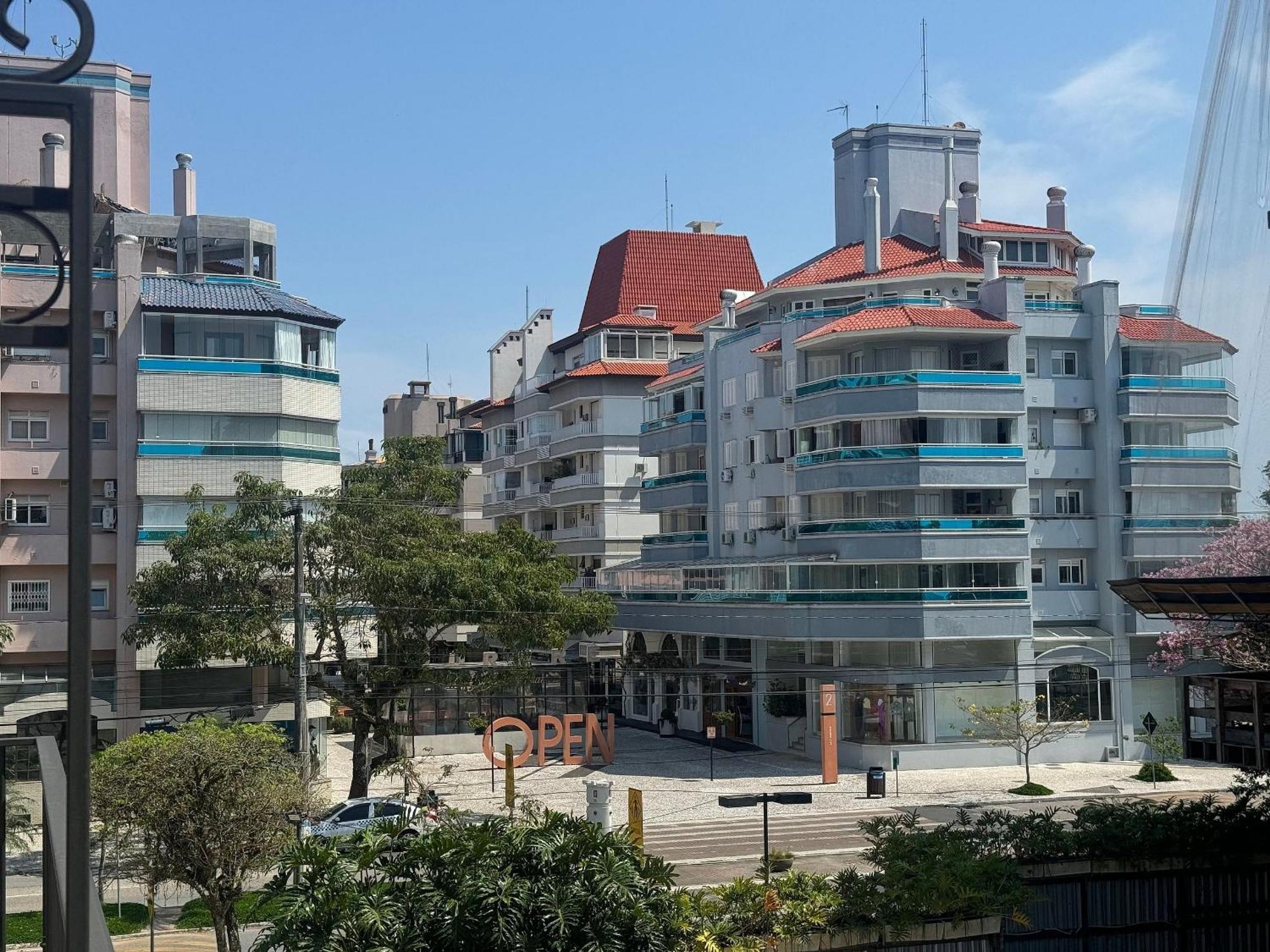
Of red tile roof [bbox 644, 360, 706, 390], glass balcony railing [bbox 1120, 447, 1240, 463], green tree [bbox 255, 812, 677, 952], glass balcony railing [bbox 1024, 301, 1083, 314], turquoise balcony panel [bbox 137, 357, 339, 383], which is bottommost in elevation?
green tree [bbox 255, 812, 677, 952]

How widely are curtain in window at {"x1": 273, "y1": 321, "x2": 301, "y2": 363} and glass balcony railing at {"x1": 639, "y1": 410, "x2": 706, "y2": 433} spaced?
672 inches

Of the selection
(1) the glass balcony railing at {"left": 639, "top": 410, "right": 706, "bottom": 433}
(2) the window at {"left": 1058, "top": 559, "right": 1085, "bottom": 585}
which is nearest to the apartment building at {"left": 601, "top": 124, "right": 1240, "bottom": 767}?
(2) the window at {"left": 1058, "top": 559, "right": 1085, "bottom": 585}

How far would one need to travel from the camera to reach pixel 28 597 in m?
42.6

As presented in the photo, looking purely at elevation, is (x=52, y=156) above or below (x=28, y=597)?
above

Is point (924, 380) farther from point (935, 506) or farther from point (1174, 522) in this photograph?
point (1174, 522)

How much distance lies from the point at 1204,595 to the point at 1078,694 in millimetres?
34452

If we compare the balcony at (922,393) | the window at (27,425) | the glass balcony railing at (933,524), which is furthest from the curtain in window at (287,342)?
the glass balcony railing at (933,524)

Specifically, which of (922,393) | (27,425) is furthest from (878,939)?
(27,425)

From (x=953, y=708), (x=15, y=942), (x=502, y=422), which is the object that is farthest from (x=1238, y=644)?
(x=502, y=422)

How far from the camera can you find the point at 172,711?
3916 centimetres

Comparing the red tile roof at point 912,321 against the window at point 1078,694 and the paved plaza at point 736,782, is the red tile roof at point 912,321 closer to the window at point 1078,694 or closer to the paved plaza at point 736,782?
the window at point 1078,694

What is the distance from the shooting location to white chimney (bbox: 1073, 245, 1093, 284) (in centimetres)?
4969

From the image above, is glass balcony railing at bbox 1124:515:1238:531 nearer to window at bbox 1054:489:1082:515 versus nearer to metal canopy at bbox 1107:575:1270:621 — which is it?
window at bbox 1054:489:1082:515

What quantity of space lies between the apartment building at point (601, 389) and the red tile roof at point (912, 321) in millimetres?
16697
